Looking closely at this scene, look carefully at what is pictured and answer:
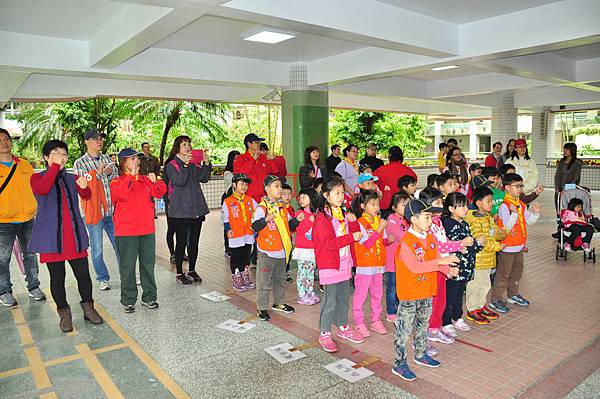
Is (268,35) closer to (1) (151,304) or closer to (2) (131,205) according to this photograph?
(2) (131,205)

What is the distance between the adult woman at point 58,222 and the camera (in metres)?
4.15

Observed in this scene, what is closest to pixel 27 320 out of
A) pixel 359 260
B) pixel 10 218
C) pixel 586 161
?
pixel 10 218

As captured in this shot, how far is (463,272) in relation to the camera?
4070 mm

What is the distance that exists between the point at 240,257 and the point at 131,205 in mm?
1446

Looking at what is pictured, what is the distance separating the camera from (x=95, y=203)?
5.39 meters

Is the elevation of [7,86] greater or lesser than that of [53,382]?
greater

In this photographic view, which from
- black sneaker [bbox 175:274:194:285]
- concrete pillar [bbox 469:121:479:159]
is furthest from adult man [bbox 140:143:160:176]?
concrete pillar [bbox 469:121:479:159]

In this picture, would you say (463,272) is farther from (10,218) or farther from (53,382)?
(10,218)

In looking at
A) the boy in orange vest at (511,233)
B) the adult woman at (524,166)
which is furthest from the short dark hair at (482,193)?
the adult woman at (524,166)

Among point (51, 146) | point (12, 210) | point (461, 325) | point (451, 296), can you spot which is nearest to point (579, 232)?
point (461, 325)

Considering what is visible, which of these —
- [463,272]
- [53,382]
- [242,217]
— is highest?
[242,217]

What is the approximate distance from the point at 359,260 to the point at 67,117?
14.9m

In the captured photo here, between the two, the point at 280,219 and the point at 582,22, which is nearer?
the point at 280,219

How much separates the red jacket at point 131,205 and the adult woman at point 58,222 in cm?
Answer: 33
